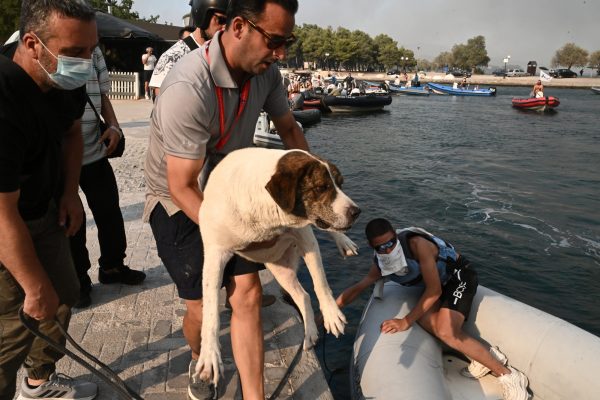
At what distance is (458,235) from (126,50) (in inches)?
993

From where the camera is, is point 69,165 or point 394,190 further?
point 394,190

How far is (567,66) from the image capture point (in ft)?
429

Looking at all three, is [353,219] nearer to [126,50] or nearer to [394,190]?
[394,190]

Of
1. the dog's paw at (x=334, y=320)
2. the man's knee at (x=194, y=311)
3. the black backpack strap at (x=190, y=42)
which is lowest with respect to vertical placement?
the man's knee at (x=194, y=311)

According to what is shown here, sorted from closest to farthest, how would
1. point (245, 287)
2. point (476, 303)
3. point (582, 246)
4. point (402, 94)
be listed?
point (245, 287), point (476, 303), point (582, 246), point (402, 94)

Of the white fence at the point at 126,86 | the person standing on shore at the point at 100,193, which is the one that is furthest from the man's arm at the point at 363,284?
the white fence at the point at 126,86

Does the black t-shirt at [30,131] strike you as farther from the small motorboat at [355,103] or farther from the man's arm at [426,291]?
the small motorboat at [355,103]

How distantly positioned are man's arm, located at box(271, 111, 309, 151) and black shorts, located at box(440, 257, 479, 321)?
8.86 feet

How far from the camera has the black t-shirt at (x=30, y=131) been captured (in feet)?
6.88

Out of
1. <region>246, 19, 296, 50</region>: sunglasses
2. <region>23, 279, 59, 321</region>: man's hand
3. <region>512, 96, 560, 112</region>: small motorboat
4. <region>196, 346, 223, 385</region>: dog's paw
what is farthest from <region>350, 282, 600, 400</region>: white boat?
<region>512, 96, 560, 112</region>: small motorboat

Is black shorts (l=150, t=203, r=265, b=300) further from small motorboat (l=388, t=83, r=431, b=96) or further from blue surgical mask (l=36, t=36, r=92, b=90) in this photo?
small motorboat (l=388, t=83, r=431, b=96)

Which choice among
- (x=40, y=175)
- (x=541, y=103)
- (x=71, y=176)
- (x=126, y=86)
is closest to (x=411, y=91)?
(x=541, y=103)

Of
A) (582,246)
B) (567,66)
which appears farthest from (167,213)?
(567,66)

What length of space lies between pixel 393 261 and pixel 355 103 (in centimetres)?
2791
